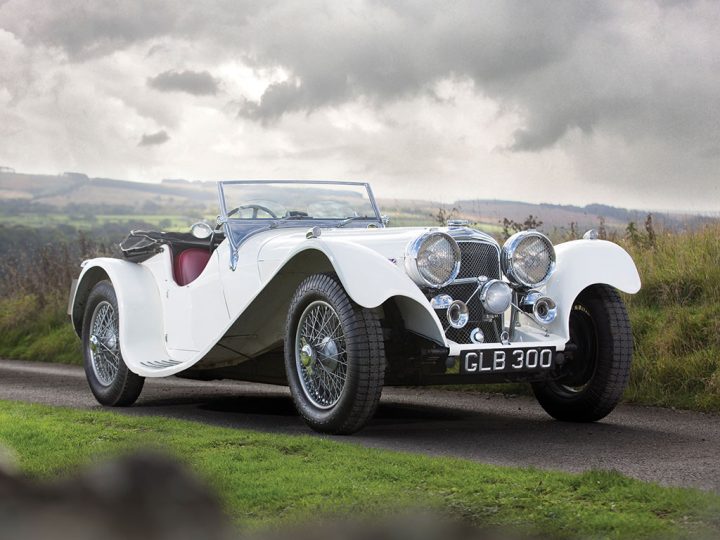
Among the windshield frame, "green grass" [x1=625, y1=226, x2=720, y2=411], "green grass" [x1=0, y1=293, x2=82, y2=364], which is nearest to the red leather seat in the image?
the windshield frame

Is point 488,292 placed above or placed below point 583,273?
below

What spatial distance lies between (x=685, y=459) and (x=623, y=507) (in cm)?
180

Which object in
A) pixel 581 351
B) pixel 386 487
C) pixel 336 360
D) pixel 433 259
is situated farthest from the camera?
pixel 581 351

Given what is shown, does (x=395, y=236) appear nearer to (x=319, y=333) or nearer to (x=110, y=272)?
(x=319, y=333)

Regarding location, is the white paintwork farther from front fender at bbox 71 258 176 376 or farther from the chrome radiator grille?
the chrome radiator grille

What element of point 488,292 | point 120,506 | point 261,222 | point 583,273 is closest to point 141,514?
point 120,506

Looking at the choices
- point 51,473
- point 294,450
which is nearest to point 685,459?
point 294,450

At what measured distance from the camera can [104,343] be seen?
912 cm

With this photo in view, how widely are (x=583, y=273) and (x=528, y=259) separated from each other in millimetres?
439

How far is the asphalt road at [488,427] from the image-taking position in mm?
5652

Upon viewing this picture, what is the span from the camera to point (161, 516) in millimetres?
651

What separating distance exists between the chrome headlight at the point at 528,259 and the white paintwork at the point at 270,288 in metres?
0.16

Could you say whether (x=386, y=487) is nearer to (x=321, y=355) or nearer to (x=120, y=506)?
(x=321, y=355)

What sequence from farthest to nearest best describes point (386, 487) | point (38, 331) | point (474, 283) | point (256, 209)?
point (38, 331), point (256, 209), point (474, 283), point (386, 487)
